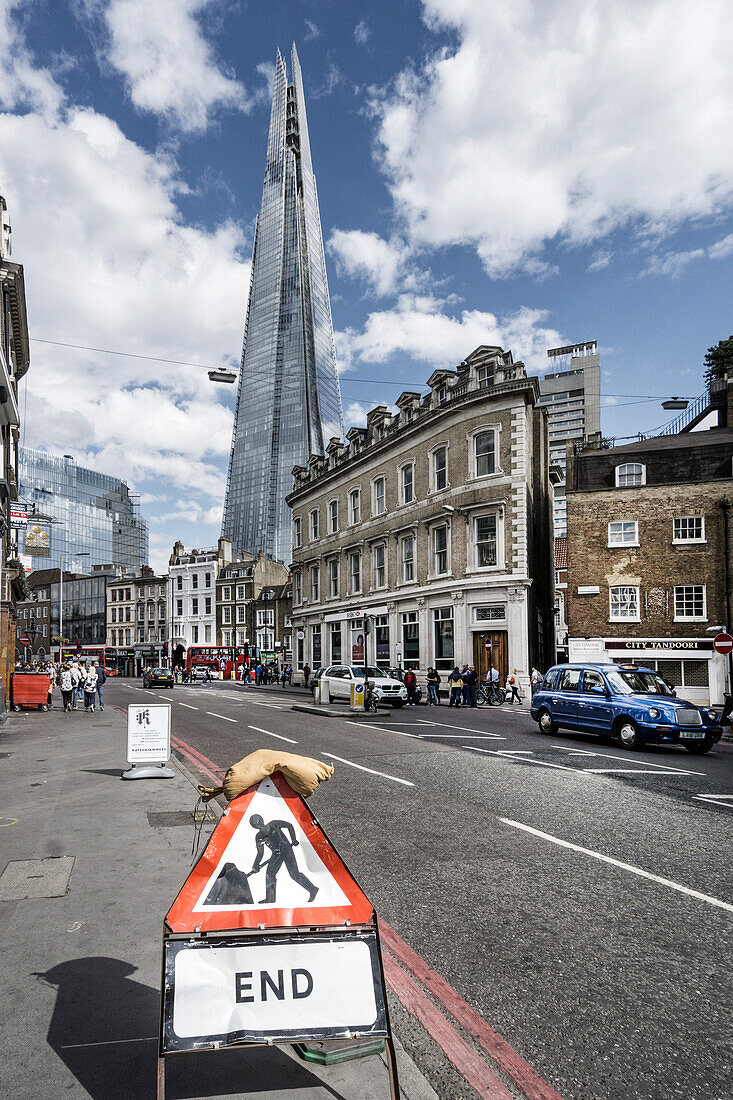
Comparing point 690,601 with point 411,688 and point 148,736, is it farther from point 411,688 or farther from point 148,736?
point 148,736

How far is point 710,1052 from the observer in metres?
3.51

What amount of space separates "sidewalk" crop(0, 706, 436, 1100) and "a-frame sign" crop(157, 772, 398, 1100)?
0.41 metres

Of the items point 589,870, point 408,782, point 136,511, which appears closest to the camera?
point 589,870

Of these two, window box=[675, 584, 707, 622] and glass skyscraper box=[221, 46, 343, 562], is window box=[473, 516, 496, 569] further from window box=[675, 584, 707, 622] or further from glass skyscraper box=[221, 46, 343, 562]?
glass skyscraper box=[221, 46, 343, 562]

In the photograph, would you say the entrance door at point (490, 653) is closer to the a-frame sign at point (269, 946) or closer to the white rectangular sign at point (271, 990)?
the a-frame sign at point (269, 946)

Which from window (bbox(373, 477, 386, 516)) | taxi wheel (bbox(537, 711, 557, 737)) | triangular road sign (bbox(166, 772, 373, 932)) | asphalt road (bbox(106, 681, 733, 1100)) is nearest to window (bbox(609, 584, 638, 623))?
window (bbox(373, 477, 386, 516))

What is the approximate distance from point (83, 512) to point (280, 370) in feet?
147

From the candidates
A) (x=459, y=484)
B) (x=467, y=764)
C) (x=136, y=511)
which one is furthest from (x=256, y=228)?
(x=467, y=764)

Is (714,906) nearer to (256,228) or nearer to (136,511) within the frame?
(136,511)

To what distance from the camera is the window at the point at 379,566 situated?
143 feet

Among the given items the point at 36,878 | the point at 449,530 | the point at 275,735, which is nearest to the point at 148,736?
the point at 36,878

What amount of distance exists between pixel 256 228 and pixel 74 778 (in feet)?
523

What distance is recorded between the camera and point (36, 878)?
6023mm

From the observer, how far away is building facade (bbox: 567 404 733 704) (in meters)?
31.5
